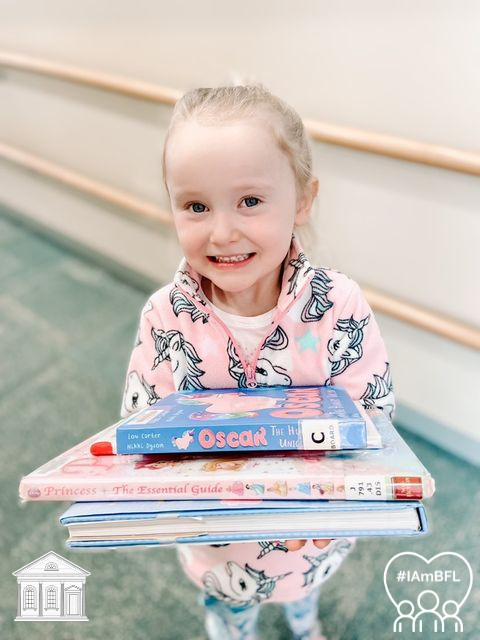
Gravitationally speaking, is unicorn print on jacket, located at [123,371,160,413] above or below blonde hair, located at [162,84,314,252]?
below

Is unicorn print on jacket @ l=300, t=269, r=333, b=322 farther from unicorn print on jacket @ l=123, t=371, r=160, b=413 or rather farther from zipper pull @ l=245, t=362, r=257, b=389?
unicorn print on jacket @ l=123, t=371, r=160, b=413

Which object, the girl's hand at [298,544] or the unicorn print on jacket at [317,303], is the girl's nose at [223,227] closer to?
the unicorn print on jacket at [317,303]

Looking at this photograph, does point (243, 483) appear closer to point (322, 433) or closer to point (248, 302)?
point (322, 433)

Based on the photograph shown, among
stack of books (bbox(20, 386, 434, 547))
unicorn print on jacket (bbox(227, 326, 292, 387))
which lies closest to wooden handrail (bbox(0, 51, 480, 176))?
unicorn print on jacket (bbox(227, 326, 292, 387))

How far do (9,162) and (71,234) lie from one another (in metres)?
0.42

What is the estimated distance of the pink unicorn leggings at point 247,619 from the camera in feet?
2.82

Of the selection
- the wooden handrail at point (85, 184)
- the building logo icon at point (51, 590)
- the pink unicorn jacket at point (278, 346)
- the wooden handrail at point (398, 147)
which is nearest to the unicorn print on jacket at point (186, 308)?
the pink unicorn jacket at point (278, 346)

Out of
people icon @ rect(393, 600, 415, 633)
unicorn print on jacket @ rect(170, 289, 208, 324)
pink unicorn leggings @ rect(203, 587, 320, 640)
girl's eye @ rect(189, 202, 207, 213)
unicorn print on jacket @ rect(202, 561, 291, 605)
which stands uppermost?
girl's eye @ rect(189, 202, 207, 213)

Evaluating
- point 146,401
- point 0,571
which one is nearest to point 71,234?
point 0,571

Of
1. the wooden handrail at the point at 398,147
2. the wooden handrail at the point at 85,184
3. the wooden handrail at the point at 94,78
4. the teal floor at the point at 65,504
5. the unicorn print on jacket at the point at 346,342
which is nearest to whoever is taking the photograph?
→ the unicorn print on jacket at the point at 346,342

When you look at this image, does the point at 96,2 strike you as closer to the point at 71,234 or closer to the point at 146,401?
the point at 71,234

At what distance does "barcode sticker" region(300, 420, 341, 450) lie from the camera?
51 cm

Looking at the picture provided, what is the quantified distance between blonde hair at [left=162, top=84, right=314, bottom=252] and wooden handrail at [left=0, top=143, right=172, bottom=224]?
989 mm

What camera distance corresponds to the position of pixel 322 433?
1.68ft
